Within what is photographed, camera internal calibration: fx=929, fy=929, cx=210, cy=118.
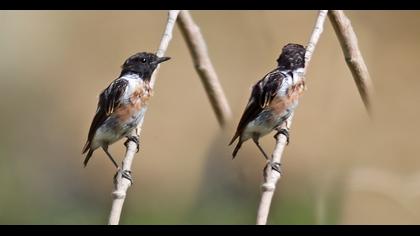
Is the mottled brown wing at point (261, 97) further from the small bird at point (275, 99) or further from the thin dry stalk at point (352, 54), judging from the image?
the thin dry stalk at point (352, 54)

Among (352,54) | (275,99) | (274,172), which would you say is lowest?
(274,172)

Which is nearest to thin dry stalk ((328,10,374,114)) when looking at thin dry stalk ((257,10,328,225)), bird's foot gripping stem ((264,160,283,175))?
thin dry stalk ((257,10,328,225))

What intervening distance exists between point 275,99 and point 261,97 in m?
0.03

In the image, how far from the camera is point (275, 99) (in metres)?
1.56

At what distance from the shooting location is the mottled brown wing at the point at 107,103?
1561 mm

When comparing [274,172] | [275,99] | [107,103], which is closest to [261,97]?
[275,99]

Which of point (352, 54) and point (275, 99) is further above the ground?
point (352, 54)

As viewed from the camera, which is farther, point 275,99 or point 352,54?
point 352,54

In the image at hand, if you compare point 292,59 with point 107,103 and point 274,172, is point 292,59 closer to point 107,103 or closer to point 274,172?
point 274,172

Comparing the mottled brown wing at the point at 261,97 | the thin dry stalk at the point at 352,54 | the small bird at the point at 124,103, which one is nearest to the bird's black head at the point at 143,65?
the small bird at the point at 124,103

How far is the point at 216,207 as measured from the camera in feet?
6.19

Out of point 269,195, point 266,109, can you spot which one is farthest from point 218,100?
point 269,195

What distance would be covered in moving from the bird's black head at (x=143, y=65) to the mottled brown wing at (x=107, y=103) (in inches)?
1.1

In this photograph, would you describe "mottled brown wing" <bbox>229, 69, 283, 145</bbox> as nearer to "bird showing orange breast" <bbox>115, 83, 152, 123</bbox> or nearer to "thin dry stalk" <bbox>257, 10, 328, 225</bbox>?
"thin dry stalk" <bbox>257, 10, 328, 225</bbox>
